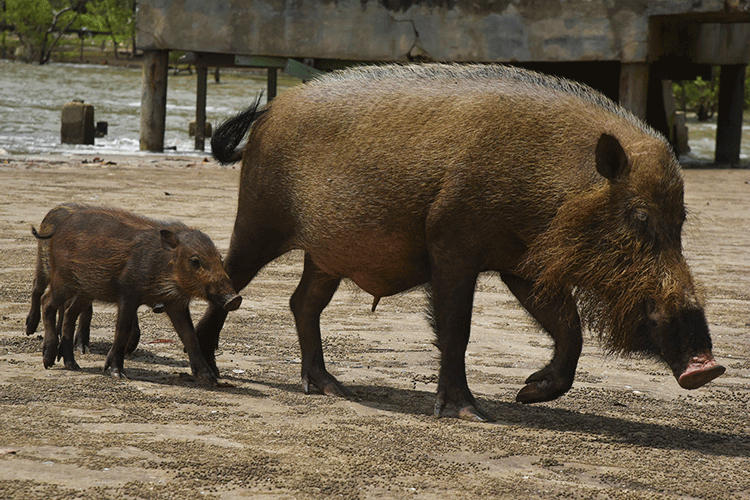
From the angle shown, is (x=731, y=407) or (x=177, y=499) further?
(x=731, y=407)

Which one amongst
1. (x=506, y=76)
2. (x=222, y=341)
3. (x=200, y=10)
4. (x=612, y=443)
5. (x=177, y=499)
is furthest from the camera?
(x=200, y=10)

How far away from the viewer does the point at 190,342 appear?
483 cm

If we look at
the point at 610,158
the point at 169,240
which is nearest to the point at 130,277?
the point at 169,240

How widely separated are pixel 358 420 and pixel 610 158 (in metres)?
1.47

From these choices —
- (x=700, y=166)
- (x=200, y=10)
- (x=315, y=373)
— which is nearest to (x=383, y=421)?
(x=315, y=373)

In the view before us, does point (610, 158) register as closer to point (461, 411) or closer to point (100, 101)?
point (461, 411)

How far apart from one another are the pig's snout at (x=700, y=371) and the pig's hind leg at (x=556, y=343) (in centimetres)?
62

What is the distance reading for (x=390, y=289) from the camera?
15.6ft

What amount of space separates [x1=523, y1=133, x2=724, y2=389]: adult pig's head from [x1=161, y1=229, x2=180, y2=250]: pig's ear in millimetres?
1694

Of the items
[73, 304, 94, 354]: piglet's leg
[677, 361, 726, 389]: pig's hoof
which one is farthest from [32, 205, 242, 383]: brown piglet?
[677, 361, 726, 389]: pig's hoof

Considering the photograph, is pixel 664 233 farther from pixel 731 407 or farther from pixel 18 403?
pixel 18 403

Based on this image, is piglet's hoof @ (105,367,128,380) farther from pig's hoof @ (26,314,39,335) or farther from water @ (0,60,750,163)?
water @ (0,60,750,163)

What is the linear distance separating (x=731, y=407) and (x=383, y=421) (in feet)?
5.62

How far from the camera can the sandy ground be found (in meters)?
3.38
